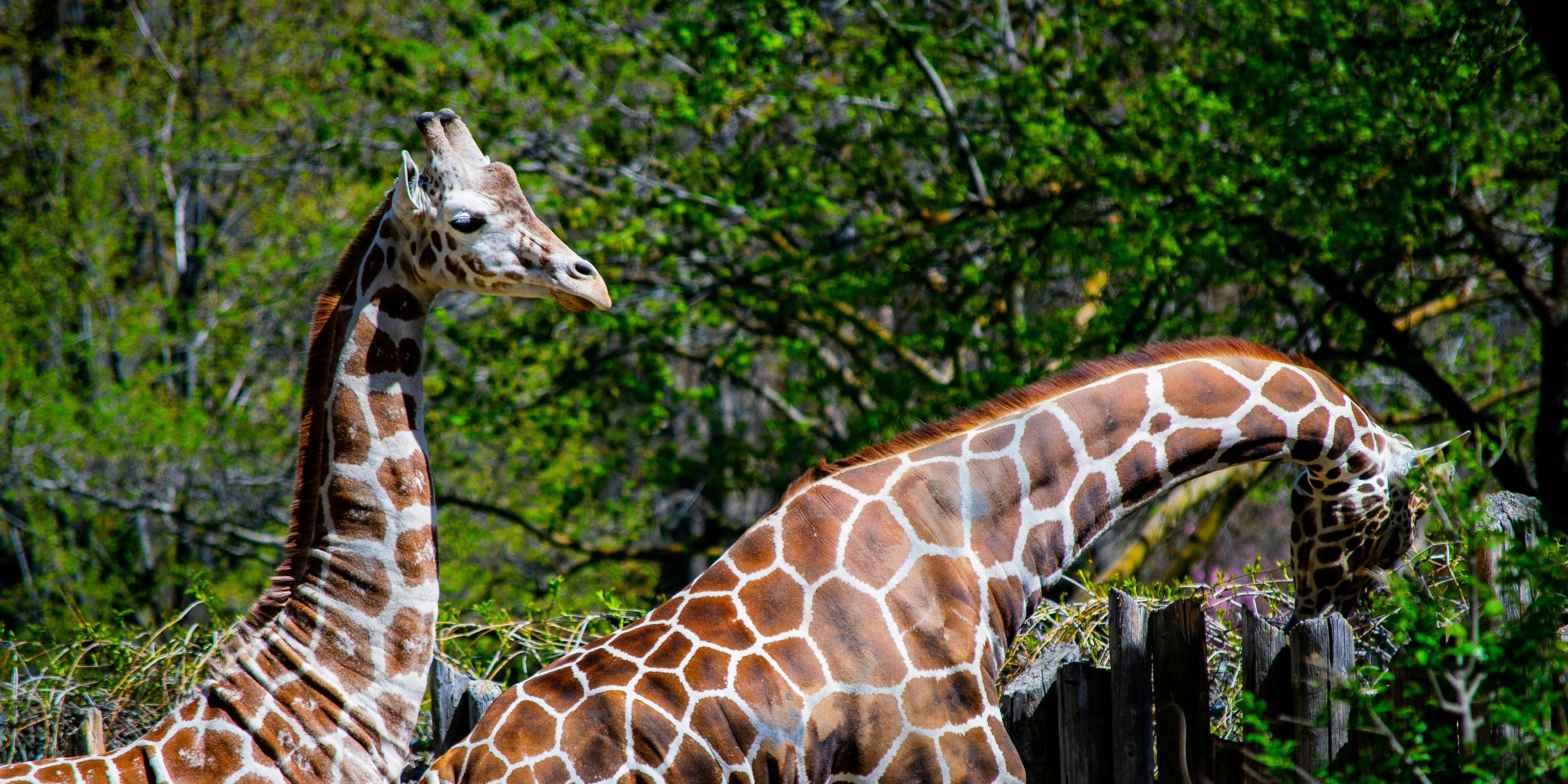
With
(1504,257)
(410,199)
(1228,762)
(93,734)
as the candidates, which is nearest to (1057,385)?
(1228,762)

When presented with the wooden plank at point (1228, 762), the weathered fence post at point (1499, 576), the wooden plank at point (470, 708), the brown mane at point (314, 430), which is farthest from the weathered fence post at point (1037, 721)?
the brown mane at point (314, 430)

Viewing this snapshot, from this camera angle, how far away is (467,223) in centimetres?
334

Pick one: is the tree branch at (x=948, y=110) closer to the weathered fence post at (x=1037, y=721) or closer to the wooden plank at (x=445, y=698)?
the weathered fence post at (x=1037, y=721)

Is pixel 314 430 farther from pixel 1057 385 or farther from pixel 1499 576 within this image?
pixel 1499 576

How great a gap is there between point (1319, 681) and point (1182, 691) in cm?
41

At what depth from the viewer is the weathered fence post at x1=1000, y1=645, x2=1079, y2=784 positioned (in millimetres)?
3850

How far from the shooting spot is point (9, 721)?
4328 millimetres

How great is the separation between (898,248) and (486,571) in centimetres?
652

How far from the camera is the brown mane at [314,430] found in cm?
336

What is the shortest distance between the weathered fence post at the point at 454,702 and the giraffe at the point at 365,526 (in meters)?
0.38

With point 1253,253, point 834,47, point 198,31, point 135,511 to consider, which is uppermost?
point 198,31

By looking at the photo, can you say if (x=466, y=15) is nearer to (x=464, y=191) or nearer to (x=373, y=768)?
(x=464, y=191)

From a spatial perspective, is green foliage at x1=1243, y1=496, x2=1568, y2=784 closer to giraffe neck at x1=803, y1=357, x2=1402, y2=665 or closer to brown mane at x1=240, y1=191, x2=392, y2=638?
giraffe neck at x1=803, y1=357, x2=1402, y2=665

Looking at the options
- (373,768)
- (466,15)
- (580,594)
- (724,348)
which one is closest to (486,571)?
(580,594)
